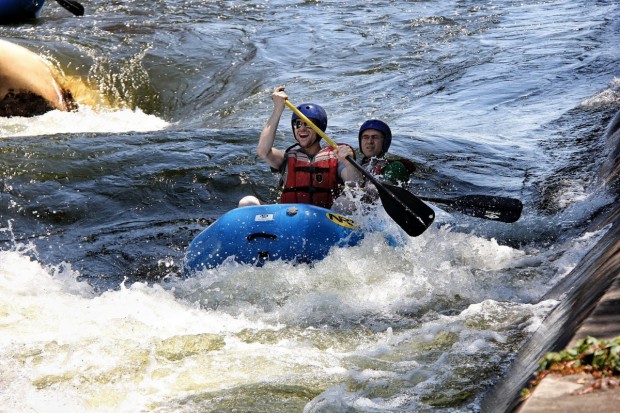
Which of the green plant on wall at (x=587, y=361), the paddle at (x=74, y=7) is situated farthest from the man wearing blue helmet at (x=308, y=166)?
the paddle at (x=74, y=7)

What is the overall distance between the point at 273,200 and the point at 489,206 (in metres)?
2.46

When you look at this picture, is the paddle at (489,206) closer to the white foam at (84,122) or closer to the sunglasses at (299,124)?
the sunglasses at (299,124)

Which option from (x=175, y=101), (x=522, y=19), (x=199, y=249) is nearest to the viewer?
(x=199, y=249)

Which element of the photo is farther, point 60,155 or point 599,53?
point 599,53

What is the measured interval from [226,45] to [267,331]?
425 inches

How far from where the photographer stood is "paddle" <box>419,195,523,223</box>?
22.8 ft

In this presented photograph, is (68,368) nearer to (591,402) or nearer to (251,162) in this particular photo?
(591,402)

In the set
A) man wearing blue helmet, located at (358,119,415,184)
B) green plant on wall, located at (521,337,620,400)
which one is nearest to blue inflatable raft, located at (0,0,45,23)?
man wearing blue helmet, located at (358,119,415,184)

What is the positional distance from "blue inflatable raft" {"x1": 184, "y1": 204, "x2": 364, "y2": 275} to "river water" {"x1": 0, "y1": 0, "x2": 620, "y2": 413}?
10cm

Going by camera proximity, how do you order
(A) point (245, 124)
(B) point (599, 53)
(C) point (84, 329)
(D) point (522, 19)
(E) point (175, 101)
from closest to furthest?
(C) point (84, 329) < (A) point (245, 124) < (E) point (175, 101) < (B) point (599, 53) < (D) point (522, 19)

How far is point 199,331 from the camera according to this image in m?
5.39

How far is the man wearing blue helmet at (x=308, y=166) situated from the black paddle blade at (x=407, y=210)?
0.50 metres

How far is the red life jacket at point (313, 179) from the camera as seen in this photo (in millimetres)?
6973

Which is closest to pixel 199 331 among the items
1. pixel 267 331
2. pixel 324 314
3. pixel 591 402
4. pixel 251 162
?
pixel 267 331
